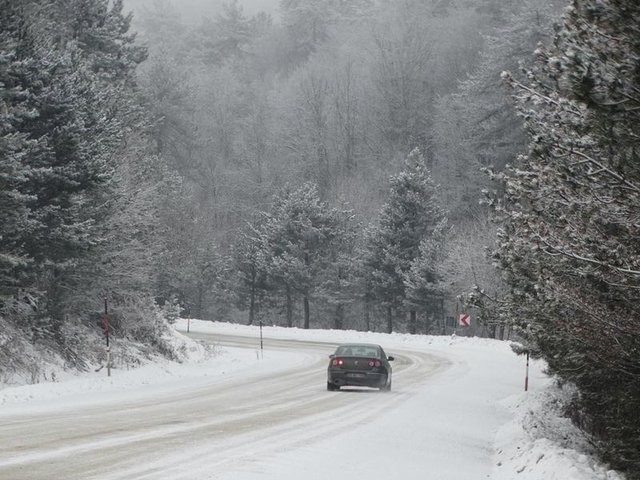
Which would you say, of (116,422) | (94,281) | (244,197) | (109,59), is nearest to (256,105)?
(244,197)

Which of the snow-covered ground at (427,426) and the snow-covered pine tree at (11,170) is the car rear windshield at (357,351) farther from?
the snow-covered pine tree at (11,170)

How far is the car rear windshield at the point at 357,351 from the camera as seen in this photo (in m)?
24.7

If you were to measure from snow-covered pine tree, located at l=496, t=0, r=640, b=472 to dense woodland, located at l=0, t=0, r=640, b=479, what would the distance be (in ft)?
0.12

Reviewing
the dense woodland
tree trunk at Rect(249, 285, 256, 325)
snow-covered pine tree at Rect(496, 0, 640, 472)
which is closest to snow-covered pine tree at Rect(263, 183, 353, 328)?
the dense woodland

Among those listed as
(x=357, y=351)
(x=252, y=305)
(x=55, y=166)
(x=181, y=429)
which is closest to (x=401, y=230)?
(x=252, y=305)

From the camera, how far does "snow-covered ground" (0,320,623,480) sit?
10992 mm

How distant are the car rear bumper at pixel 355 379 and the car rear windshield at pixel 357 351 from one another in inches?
25.1

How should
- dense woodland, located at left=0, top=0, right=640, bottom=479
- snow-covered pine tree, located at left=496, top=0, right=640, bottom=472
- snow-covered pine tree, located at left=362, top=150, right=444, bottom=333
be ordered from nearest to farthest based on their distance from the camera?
snow-covered pine tree, located at left=496, top=0, right=640, bottom=472 → dense woodland, located at left=0, top=0, right=640, bottom=479 → snow-covered pine tree, located at left=362, top=150, right=444, bottom=333

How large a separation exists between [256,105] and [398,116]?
63.8 feet

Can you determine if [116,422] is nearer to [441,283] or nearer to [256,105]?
[441,283]

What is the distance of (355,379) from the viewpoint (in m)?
24.1

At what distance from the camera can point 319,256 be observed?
72000 millimetres

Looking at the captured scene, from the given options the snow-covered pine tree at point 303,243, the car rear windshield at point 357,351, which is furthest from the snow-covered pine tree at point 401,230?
the car rear windshield at point 357,351

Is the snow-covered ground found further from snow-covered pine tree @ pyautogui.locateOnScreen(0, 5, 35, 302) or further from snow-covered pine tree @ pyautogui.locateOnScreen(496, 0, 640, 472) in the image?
snow-covered pine tree @ pyautogui.locateOnScreen(0, 5, 35, 302)
